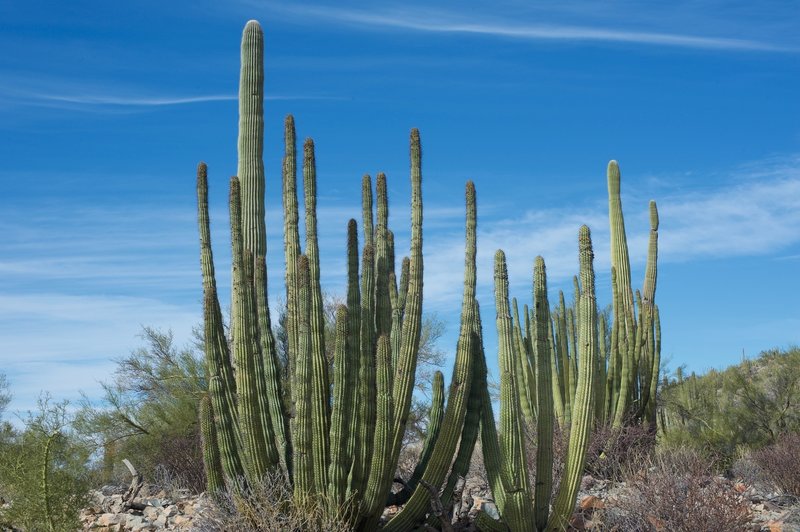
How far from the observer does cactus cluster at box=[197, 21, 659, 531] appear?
8484 millimetres

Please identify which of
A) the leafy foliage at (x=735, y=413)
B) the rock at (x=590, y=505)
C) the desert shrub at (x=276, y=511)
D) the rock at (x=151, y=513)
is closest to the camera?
the desert shrub at (x=276, y=511)

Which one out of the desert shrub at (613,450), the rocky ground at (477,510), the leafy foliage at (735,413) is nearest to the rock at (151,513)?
the rocky ground at (477,510)

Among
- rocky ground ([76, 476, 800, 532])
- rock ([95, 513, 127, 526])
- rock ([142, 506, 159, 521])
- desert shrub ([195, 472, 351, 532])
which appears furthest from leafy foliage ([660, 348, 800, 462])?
desert shrub ([195, 472, 351, 532])

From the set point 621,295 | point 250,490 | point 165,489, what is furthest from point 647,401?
point 250,490

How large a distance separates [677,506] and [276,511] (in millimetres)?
4013

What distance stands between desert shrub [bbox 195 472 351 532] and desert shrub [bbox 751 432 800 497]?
26.1 feet

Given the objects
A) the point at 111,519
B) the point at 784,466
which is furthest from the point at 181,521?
the point at 784,466

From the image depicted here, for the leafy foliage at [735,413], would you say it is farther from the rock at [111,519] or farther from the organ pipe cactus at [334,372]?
the rock at [111,519]

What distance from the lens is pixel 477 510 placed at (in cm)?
1023

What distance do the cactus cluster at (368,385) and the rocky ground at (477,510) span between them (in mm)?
735

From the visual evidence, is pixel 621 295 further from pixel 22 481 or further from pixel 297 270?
pixel 22 481

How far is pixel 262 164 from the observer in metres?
12.9

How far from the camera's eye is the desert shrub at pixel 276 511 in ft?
27.4

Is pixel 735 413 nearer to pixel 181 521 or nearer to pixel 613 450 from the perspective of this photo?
pixel 613 450
